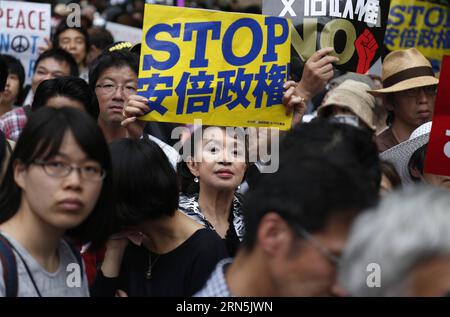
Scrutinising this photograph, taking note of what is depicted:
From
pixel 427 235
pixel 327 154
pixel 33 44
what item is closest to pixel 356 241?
pixel 427 235

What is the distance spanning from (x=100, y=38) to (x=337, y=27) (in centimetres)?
434

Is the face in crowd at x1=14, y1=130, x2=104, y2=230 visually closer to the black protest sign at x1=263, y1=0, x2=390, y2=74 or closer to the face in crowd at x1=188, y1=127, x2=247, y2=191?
the face in crowd at x1=188, y1=127, x2=247, y2=191

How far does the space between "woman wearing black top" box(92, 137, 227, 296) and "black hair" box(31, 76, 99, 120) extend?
156 centimetres

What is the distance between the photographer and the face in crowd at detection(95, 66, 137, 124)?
5.81m

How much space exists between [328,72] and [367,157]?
181 centimetres

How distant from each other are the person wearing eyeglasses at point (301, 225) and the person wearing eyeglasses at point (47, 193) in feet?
2.18

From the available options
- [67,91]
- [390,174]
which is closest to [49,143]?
[390,174]

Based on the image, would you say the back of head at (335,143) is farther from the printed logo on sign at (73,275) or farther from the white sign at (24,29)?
the white sign at (24,29)

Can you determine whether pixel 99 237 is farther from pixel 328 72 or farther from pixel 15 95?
pixel 15 95

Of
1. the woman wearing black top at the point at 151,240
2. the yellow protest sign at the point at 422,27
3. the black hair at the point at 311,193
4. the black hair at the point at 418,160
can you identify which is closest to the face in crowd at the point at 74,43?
the yellow protest sign at the point at 422,27

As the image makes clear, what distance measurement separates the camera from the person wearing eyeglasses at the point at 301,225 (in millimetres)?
2705

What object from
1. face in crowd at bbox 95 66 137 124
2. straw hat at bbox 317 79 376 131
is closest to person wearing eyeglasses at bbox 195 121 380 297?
face in crowd at bbox 95 66 137 124

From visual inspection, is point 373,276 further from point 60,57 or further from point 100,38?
point 100,38

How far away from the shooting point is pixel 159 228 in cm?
407
